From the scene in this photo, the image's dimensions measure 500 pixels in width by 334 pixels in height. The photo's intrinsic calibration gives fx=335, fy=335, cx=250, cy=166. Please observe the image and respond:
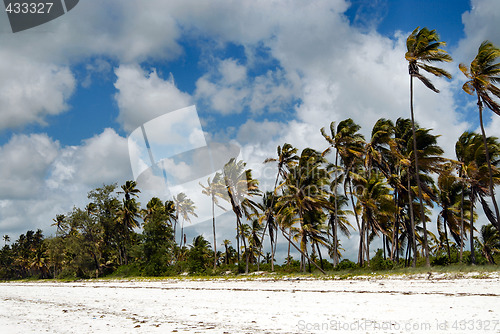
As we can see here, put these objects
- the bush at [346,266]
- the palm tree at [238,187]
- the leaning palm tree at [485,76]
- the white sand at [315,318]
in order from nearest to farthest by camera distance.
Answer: the white sand at [315,318] < the leaning palm tree at [485,76] < the bush at [346,266] < the palm tree at [238,187]

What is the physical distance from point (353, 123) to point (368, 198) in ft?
22.6

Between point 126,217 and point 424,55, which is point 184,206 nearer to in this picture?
point 126,217

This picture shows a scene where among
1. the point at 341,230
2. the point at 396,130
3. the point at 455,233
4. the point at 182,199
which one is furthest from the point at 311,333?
the point at 182,199

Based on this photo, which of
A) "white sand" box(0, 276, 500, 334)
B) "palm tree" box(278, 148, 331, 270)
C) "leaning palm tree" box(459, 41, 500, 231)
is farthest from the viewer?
"palm tree" box(278, 148, 331, 270)

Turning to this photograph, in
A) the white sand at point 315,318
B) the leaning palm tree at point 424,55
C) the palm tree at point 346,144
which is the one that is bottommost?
the white sand at point 315,318

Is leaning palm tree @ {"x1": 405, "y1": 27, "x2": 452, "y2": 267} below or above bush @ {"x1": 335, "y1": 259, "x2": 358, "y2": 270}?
above

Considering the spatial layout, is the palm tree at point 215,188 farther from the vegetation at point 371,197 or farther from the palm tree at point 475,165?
the palm tree at point 475,165

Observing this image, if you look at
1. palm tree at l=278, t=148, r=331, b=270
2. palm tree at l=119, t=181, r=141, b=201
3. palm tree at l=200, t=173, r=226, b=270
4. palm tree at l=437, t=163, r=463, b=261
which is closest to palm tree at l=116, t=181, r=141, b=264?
palm tree at l=119, t=181, r=141, b=201

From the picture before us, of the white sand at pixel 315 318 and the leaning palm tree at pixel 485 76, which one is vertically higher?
the leaning palm tree at pixel 485 76

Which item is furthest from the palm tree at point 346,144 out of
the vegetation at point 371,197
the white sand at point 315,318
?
the white sand at point 315,318

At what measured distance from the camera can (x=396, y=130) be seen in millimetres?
29578

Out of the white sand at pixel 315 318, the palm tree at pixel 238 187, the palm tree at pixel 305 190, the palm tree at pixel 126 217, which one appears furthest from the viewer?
the palm tree at pixel 126 217

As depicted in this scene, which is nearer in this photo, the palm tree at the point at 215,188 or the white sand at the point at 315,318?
the white sand at the point at 315,318

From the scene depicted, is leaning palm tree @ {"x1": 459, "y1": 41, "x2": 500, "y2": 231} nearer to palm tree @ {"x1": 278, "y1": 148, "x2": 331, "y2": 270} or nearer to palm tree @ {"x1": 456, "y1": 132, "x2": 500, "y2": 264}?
palm tree @ {"x1": 456, "y1": 132, "x2": 500, "y2": 264}
